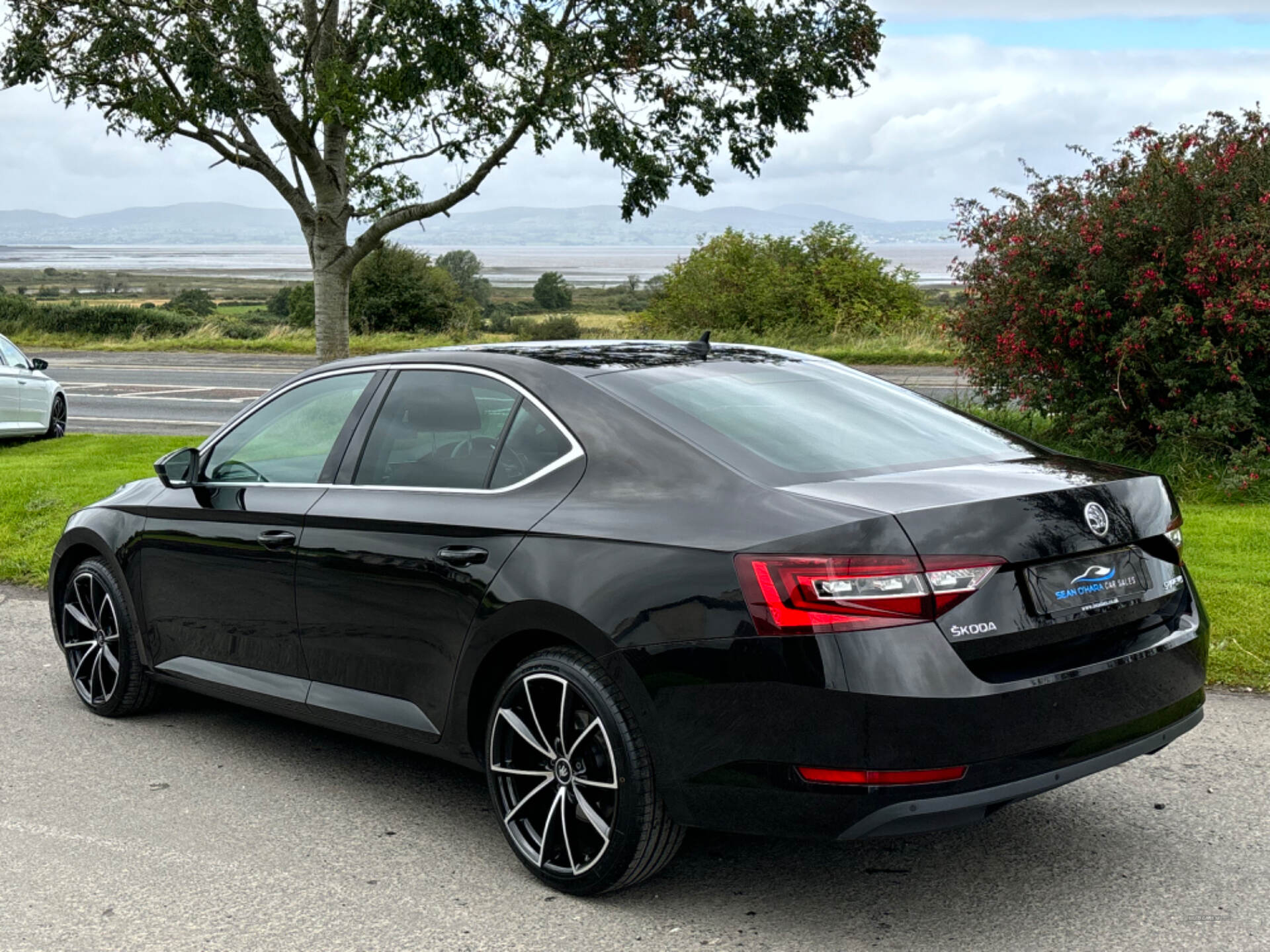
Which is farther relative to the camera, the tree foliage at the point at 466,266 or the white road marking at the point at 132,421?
the tree foliage at the point at 466,266

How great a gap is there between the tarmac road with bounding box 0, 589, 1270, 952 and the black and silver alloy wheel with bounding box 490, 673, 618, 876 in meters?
0.15

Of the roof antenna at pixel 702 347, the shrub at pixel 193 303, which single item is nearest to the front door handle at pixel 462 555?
the roof antenna at pixel 702 347

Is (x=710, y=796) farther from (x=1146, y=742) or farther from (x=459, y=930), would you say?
(x=1146, y=742)

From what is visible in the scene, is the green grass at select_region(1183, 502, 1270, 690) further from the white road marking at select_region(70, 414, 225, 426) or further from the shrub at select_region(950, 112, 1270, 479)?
the white road marking at select_region(70, 414, 225, 426)

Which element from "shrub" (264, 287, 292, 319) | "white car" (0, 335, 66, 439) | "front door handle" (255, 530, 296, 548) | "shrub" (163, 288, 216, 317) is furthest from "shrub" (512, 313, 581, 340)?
"front door handle" (255, 530, 296, 548)

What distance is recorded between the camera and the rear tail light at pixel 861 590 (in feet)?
10.9

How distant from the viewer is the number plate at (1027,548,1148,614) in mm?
3504

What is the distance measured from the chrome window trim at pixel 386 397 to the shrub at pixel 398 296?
1267 inches

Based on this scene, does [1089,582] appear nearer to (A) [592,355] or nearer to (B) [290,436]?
(A) [592,355]

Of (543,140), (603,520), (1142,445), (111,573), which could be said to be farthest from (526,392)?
(543,140)

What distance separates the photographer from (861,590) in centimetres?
334

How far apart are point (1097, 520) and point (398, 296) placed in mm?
35303

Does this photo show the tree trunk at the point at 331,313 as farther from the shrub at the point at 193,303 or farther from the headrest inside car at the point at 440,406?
the shrub at the point at 193,303

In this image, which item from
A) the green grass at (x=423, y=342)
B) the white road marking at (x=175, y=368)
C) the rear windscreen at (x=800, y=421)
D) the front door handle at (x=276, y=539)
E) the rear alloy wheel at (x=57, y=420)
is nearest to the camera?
the rear windscreen at (x=800, y=421)
